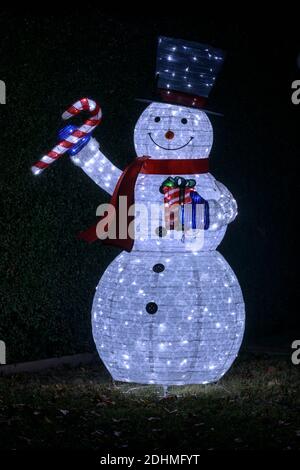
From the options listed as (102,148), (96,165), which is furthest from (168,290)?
(102,148)

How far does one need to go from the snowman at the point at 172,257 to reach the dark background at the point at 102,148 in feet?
3.86

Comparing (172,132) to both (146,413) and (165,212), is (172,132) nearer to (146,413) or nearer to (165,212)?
(165,212)

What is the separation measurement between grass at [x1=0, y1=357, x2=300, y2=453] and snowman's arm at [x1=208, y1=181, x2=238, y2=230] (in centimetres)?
130

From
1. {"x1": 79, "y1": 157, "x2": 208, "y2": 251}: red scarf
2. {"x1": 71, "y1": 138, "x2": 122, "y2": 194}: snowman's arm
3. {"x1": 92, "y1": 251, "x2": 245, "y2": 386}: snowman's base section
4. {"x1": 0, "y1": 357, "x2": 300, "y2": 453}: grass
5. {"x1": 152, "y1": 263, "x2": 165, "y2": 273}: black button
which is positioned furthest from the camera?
{"x1": 71, "y1": 138, "x2": 122, "y2": 194}: snowman's arm

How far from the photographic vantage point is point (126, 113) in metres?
11.5

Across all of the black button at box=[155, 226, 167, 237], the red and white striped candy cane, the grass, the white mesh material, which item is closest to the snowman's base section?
the white mesh material

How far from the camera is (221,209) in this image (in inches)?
373

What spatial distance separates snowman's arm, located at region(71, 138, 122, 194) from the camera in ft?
31.6

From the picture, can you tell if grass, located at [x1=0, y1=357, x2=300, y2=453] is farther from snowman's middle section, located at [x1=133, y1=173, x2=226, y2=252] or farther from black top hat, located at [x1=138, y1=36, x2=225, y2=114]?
black top hat, located at [x1=138, y1=36, x2=225, y2=114]

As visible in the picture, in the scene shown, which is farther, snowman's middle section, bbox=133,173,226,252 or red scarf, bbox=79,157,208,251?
red scarf, bbox=79,157,208,251

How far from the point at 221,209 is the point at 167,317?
36.0 inches

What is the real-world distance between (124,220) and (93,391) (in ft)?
4.51

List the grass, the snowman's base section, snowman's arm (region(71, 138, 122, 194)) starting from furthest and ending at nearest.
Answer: snowman's arm (region(71, 138, 122, 194)) → the snowman's base section → the grass
